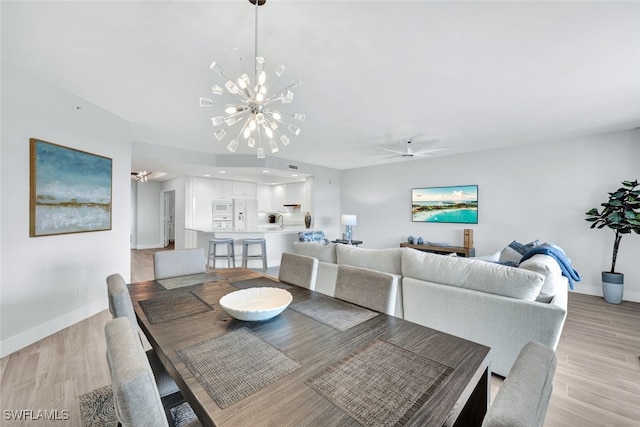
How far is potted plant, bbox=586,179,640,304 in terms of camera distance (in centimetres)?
349

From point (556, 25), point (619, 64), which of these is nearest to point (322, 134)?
point (556, 25)

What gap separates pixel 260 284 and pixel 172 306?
2.04ft

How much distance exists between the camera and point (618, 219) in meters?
3.57

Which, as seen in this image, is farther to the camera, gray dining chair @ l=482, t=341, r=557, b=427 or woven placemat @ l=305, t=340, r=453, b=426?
woven placemat @ l=305, t=340, r=453, b=426

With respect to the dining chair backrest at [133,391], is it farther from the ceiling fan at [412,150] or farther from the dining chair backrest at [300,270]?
the ceiling fan at [412,150]

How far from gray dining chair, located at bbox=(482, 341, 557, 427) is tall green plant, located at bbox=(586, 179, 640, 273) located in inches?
175

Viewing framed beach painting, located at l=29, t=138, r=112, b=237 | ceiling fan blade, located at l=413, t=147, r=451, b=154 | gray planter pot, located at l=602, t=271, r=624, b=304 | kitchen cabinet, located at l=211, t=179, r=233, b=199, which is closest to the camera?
framed beach painting, located at l=29, t=138, r=112, b=237

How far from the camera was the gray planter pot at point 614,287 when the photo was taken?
11.9ft

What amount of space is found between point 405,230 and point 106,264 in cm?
554

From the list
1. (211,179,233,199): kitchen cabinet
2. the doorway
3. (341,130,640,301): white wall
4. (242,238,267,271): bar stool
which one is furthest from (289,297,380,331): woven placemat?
the doorway

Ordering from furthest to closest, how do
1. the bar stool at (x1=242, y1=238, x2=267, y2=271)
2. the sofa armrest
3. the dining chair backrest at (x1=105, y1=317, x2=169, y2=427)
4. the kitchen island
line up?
the kitchen island
the bar stool at (x1=242, y1=238, x2=267, y2=271)
the sofa armrest
the dining chair backrest at (x1=105, y1=317, x2=169, y2=427)

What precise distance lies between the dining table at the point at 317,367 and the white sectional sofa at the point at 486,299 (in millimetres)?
981

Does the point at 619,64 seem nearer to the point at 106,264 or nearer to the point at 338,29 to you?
the point at 338,29

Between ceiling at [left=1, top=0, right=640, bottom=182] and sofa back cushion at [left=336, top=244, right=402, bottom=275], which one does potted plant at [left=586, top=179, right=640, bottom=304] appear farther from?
sofa back cushion at [left=336, top=244, right=402, bottom=275]
